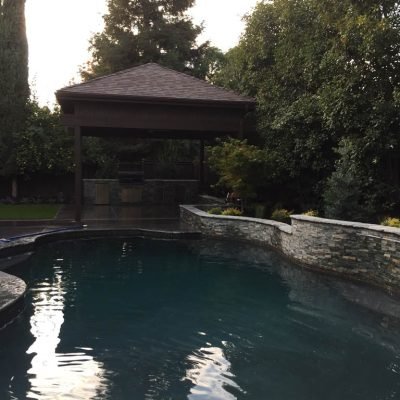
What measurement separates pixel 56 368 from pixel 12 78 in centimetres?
1929

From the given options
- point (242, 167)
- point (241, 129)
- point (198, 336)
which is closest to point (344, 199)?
point (242, 167)

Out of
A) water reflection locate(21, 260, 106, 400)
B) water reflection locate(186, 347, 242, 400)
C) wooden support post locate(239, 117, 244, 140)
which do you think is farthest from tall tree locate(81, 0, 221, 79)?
water reflection locate(186, 347, 242, 400)

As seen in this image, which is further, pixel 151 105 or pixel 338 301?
pixel 151 105

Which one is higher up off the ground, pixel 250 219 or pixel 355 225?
pixel 355 225

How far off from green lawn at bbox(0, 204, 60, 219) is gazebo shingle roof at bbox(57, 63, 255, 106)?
424cm

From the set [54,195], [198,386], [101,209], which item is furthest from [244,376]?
[54,195]

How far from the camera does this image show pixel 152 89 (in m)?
14.3

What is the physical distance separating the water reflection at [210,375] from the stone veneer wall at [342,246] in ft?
11.5

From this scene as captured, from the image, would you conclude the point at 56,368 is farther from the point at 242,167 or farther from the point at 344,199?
the point at 242,167

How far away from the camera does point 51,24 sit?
2253cm

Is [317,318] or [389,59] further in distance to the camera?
[389,59]

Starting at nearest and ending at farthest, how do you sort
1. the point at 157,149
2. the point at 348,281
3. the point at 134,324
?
the point at 134,324, the point at 348,281, the point at 157,149

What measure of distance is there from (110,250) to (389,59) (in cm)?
746

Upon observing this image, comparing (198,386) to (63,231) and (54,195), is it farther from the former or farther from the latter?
(54,195)
